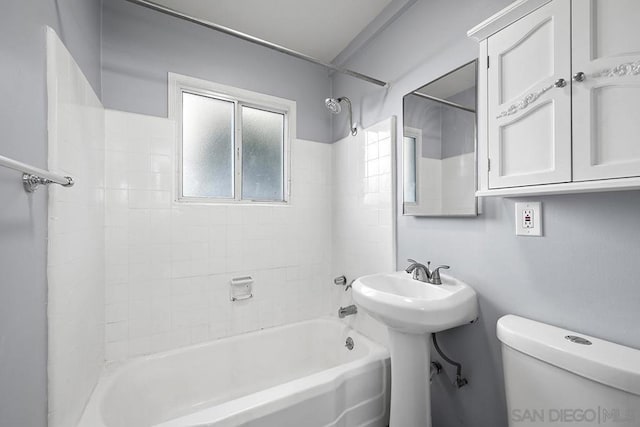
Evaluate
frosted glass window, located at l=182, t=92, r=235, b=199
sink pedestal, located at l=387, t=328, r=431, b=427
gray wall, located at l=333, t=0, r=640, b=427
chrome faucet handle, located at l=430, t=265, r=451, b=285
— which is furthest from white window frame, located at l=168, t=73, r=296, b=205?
sink pedestal, located at l=387, t=328, r=431, b=427

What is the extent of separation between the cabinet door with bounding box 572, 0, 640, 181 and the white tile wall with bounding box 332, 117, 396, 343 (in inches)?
39.3

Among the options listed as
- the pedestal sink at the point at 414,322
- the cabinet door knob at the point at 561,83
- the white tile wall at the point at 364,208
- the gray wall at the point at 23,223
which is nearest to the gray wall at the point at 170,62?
the white tile wall at the point at 364,208

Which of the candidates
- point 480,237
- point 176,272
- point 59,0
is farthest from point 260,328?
point 59,0

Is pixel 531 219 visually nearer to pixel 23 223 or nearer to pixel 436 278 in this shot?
pixel 436 278

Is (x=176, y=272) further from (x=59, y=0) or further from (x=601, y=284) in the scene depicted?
(x=601, y=284)

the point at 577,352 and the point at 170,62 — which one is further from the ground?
the point at 170,62

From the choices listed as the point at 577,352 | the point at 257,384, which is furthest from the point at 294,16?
the point at 257,384

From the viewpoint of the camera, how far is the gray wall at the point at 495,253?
0.89m

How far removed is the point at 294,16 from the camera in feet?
6.05

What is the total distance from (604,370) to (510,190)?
594 millimetres

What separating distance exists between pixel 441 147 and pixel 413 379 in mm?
1208

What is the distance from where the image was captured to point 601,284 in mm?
920

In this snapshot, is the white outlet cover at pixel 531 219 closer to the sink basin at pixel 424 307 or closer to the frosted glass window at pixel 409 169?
the sink basin at pixel 424 307

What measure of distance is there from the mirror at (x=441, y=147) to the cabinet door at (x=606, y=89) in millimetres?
492
